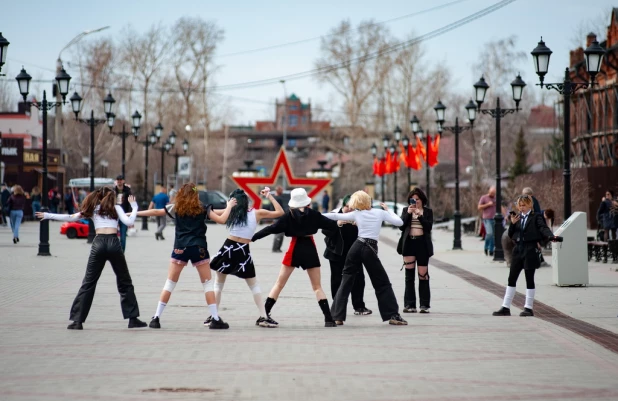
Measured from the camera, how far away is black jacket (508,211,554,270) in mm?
13055

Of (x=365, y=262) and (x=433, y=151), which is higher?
(x=433, y=151)

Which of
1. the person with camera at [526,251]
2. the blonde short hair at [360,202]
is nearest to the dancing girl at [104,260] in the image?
the blonde short hair at [360,202]

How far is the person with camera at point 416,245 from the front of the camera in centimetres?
1334

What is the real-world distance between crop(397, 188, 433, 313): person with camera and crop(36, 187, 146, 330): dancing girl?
366 cm

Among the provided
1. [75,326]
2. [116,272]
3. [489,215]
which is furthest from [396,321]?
[489,215]

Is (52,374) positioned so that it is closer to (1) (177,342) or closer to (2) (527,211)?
(1) (177,342)

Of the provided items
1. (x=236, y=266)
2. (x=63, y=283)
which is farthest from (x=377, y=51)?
(x=236, y=266)

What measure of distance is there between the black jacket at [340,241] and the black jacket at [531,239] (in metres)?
2.16

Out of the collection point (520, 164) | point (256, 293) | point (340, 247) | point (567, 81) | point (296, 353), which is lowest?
point (296, 353)

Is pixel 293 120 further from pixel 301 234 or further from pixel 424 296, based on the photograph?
pixel 301 234

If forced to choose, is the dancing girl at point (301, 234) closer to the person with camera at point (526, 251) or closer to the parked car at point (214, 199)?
the person with camera at point (526, 251)

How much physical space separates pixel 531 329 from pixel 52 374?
5542 mm

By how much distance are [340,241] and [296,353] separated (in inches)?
123

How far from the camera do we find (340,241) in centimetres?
1261
